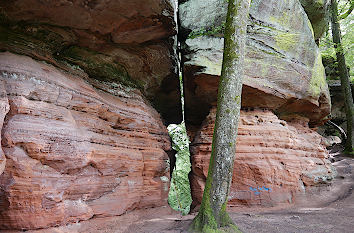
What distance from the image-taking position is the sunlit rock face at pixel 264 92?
28.2ft

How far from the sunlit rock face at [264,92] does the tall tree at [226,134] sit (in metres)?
A: 2.78

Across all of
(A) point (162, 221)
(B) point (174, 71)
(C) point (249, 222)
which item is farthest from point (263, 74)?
(A) point (162, 221)

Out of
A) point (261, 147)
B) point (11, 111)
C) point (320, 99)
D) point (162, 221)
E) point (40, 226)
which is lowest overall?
point (162, 221)

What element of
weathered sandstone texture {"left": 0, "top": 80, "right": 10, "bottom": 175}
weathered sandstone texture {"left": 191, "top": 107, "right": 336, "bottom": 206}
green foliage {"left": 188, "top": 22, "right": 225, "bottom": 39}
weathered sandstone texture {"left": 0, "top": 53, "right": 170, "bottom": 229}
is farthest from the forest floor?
green foliage {"left": 188, "top": 22, "right": 225, "bottom": 39}

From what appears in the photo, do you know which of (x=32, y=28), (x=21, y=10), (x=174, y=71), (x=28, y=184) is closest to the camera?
(x=28, y=184)

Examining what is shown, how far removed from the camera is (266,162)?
8.70 m

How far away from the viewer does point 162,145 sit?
31.6ft

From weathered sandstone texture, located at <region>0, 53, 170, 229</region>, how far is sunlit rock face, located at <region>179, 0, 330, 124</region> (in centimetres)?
302

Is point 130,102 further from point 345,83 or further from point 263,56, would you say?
point 345,83

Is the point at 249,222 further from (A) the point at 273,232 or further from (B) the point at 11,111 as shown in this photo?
(B) the point at 11,111

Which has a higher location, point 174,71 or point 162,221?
point 174,71

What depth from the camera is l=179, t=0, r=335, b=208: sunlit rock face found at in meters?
8.59

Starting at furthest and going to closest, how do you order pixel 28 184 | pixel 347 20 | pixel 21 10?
pixel 347 20 < pixel 21 10 < pixel 28 184

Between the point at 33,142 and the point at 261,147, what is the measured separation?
734 cm
